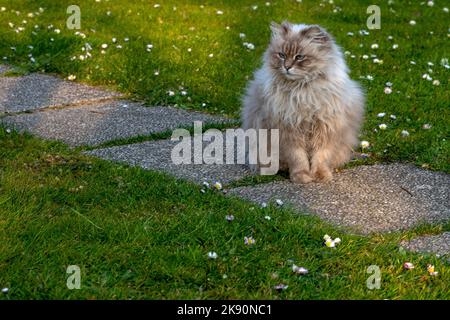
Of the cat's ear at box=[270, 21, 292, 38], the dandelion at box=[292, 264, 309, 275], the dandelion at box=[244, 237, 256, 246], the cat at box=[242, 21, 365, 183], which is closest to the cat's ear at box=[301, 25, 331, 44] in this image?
the cat at box=[242, 21, 365, 183]

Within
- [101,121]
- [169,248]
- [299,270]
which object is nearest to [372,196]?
[299,270]

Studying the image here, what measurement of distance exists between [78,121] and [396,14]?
20.8ft

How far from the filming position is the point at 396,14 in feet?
37.5

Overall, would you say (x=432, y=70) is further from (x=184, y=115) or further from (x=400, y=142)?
(x=184, y=115)

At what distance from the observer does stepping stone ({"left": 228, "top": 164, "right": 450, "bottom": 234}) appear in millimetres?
5059

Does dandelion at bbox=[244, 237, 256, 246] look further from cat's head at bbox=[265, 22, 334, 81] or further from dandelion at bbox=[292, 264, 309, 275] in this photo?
cat's head at bbox=[265, 22, 334, 81]

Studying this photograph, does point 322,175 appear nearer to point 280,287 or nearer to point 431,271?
point 431,271

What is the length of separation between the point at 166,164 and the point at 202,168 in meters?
0.31

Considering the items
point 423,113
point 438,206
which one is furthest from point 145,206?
point 423,113

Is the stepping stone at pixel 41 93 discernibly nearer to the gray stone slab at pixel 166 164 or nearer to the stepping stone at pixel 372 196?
the gray stone slab at pixel 166 164

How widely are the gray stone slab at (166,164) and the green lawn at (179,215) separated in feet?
0.94

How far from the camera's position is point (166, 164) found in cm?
604

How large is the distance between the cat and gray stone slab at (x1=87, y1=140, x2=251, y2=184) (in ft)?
1.53

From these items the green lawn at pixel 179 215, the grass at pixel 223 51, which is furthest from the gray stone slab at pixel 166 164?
the grass at pixel 223 51
